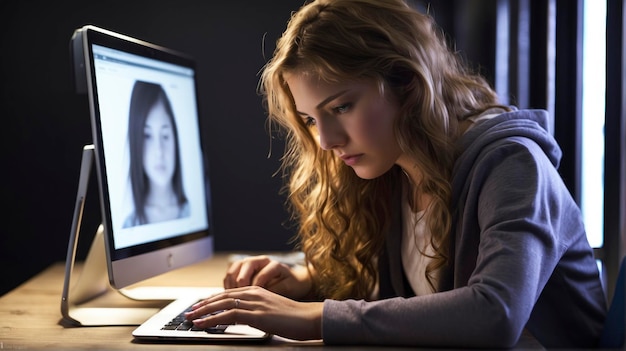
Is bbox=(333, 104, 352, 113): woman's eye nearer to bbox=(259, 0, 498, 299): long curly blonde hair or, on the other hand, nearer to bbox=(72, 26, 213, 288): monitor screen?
bbox=(259, 0, 498, 299): long curly blonde hair

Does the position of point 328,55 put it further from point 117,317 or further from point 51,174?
point 51,174

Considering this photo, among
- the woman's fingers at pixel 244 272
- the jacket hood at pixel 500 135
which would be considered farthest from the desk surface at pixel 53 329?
the jacket hood at pixel 500 135

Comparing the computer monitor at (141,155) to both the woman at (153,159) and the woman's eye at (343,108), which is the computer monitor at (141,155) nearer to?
the woman at (153,159)

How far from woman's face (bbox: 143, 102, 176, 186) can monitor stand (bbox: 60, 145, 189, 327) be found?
5.2 inches

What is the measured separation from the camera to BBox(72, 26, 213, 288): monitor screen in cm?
120

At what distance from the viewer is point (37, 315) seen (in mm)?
1263

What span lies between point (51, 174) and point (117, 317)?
49.9 inches

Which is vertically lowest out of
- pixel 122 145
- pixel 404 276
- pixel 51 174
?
pixel 404 276

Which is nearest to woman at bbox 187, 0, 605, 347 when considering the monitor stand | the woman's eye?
the woman's eye

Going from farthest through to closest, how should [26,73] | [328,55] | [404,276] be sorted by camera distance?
1. [26,73]
2. [404,276]
3. [328,55]

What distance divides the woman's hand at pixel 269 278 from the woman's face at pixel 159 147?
232 mm

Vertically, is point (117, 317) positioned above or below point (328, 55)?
below

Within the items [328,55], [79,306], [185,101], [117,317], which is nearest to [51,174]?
[185,101]

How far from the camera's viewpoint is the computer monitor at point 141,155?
3.92 feet
